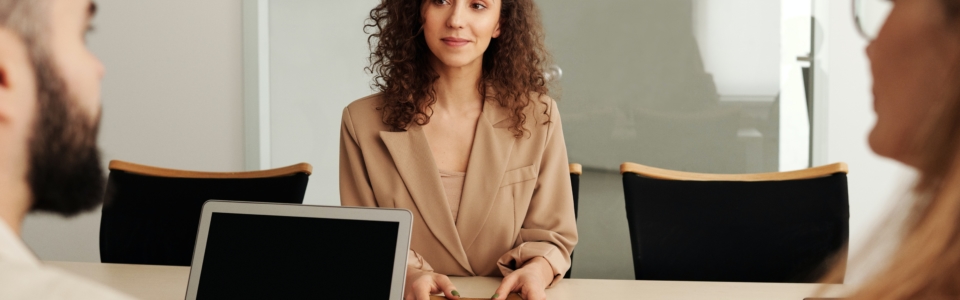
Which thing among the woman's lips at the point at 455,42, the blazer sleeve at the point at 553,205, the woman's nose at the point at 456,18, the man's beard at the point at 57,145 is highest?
the woman's nose at the point at 456,18

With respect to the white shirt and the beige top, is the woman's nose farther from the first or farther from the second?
the white shirt

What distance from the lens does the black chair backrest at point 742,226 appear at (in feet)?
5.55

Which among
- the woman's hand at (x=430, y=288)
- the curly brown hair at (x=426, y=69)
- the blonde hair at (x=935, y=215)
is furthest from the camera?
the curly brown hair at (x=426, y=69)

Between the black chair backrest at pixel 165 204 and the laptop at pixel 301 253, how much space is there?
869 millimetres

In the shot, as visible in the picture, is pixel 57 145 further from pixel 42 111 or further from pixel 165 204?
pixel 165 204

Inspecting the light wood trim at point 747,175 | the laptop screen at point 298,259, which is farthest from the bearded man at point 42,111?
the light wood trim at point 747,175

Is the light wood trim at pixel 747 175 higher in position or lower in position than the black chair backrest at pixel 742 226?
higher

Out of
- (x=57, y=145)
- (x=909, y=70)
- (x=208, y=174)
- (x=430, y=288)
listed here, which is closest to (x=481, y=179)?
(x=430, y=288)

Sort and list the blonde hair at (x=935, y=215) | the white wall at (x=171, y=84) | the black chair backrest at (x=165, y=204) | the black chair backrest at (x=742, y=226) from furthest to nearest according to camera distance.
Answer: the white wall at (x=171, y=84) < the black chair backrest at (x=165, y=204) < the black chair backrest at (x=742, y=226) < the blonde hair at (x=935, y=215)

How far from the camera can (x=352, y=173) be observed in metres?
1.59

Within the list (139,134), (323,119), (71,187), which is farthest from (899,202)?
(139,134)

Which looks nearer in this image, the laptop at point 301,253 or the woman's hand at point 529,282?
the laptop at point 301,253

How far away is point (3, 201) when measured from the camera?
0.29 meters

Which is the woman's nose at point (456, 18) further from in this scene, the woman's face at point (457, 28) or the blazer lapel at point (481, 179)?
the blazer lapel at point (481, 179)
